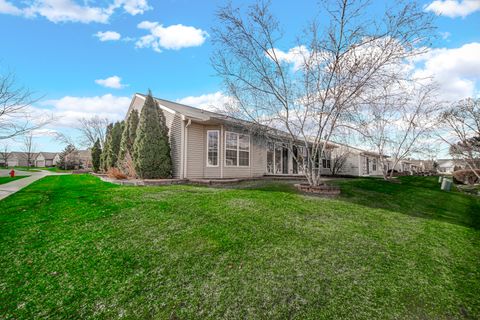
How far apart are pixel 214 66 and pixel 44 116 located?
9.36 m

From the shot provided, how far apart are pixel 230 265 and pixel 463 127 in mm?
21840

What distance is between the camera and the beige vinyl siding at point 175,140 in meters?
11.0

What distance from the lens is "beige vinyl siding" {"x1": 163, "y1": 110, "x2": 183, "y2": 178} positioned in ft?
35.9

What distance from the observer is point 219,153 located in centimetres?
1157

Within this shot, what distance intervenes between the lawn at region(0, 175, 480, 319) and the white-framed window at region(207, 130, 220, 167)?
6078mm

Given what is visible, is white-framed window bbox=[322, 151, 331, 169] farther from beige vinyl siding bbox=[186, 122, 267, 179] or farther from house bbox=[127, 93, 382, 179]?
beige vinyl siding bbox=[186, 122, 267, 179]

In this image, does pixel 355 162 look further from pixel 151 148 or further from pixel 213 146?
pixel 151 148

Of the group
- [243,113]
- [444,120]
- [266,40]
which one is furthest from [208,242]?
[444,120]

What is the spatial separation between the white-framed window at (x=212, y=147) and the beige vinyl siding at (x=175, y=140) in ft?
4.63

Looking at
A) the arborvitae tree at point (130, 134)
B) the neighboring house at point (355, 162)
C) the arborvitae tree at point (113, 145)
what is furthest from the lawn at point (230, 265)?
the neighboring house at point (355, 162)

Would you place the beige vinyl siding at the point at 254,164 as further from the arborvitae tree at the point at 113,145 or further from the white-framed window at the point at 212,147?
the arborvitae tree at the point at 113,145

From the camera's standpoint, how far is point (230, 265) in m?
3.13

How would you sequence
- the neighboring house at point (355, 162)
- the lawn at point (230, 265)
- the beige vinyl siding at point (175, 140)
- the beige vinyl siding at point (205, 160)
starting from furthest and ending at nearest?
the neighboring house at point (355, 162), the beige vinyl siding at point (205, 160), the beige vinyl siding at point (175, 140), the lawn at point (230, 265)

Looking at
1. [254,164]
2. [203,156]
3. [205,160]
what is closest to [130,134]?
[203,156]
